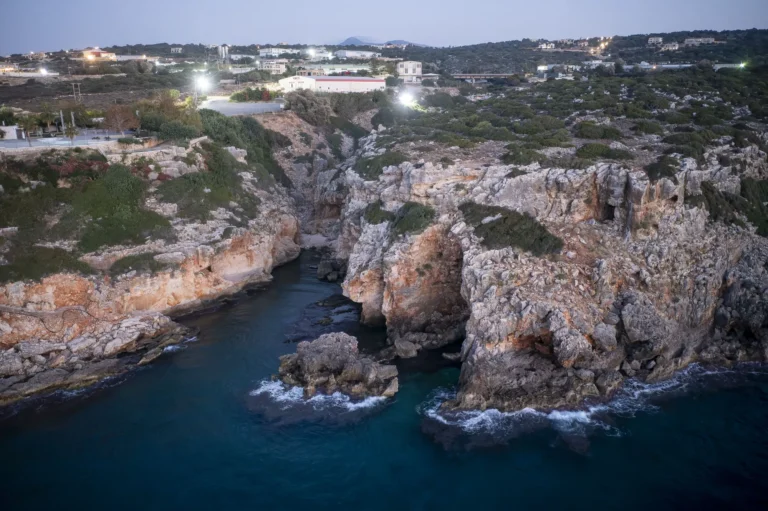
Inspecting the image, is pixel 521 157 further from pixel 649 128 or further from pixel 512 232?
pixel 649 128

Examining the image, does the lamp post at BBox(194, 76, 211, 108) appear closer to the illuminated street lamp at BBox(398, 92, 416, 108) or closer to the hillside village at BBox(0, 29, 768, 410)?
the illuminated street lamp at BBox(398, 92, 416, 108)

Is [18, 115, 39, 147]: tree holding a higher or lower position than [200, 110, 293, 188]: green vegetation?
higher

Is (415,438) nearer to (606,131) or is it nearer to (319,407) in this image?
(319,407)

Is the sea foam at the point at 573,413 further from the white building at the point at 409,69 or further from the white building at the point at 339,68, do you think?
the white building at the point at 339,68

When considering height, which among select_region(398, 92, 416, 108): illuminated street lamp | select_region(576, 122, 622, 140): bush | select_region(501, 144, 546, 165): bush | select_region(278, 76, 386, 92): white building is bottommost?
select_region(501, 144, 546, 165): bush

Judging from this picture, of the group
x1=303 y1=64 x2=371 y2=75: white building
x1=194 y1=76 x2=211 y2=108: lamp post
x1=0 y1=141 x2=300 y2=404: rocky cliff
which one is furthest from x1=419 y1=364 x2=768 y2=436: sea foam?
x1=303 y1=64 x2=371 y2=75: white building
